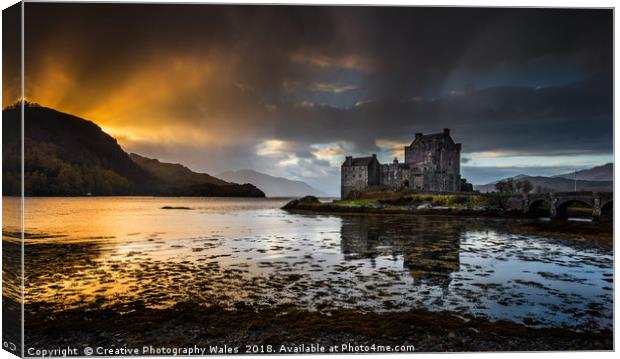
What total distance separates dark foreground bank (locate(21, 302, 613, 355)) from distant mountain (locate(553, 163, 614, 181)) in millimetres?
2883

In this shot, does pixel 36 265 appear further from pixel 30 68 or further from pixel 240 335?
pixel 240 335

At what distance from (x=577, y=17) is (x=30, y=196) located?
9967 mm

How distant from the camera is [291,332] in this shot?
595 cm

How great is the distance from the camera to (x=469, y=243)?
601 inches

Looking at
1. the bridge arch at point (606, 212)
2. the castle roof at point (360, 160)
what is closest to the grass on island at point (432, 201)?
the bridge arch at point (606, 212)

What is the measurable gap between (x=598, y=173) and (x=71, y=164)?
1237 centimetres

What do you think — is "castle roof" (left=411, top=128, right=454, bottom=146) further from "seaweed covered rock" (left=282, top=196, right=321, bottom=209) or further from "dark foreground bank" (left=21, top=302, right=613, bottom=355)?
"seaweed covered rock" (left=282, top=196, right=321, bottom=209)

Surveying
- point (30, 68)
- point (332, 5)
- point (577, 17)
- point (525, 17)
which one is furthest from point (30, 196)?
point (577, 17)

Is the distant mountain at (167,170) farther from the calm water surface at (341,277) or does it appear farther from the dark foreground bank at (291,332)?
the dark foreground bank at (291,332)

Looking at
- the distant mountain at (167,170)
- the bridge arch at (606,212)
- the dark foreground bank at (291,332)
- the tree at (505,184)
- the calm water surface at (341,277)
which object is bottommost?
the dark foreground bank at (291,332)

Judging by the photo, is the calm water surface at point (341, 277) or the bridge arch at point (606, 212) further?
the bridge arch at point (606, 212)

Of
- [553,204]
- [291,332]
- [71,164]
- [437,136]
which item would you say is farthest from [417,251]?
[553,204]

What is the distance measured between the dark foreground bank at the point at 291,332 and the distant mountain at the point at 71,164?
2.19m

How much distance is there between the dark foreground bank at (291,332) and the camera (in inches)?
226
